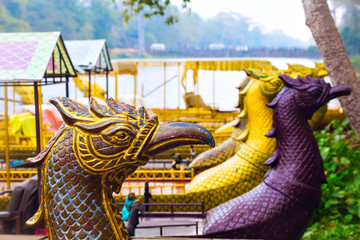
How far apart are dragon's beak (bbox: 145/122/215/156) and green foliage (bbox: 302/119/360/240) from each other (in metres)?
3.83

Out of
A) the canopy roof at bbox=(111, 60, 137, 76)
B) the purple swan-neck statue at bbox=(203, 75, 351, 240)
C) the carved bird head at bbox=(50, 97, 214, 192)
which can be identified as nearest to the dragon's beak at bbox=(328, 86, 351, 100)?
the purple swan-neck statue at bbox=(203, 75, 351, 240)

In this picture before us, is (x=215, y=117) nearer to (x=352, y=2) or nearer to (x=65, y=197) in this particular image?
(x=352, y=2)

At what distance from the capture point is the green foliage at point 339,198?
17.7ft

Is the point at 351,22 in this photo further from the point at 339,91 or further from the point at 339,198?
the point at 339,91

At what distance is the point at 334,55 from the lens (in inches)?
179

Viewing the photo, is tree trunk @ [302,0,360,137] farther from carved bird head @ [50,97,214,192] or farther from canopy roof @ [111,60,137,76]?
canopy roof @ [111,60,137,76]

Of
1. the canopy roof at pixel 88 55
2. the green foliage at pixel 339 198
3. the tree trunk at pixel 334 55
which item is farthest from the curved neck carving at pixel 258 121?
the canopy roof at pixel 88 55

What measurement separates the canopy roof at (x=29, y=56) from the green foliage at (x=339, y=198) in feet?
10.8

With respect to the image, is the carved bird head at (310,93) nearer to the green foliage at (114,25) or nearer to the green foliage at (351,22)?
the green foliage at (351,22)

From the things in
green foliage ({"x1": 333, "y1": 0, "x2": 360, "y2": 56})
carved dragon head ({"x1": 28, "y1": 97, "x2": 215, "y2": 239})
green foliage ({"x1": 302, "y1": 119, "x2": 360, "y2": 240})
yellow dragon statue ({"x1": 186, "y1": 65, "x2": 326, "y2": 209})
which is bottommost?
green foliage ({"x1": 302, "y1": 119, "x2": 360, "y2": 240})

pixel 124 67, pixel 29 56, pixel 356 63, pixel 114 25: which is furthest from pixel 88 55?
pixel 114 25

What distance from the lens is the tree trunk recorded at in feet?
14.7

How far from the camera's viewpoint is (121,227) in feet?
6.35

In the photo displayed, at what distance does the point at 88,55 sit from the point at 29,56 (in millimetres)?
2858
